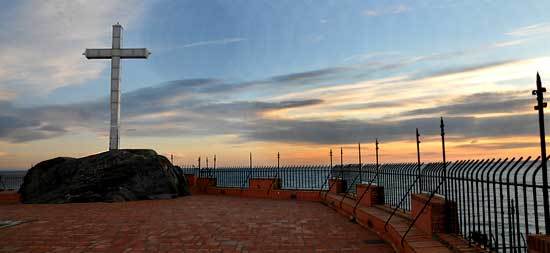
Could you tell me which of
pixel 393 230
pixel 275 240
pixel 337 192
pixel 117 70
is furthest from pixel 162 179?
pixel 393 230

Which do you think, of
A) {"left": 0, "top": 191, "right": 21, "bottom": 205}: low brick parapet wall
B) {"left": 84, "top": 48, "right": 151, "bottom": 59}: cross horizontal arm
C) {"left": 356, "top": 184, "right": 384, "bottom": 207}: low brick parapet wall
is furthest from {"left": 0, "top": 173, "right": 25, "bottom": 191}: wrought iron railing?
{"left": 356, "top": 184, "right": 384, "bottom": 207}: low brick parapet wall

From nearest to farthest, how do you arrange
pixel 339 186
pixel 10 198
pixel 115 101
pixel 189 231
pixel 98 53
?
pixel 189 231
pixel 339 186
pixel 10 198
pixel 115 101
pixel 98 53

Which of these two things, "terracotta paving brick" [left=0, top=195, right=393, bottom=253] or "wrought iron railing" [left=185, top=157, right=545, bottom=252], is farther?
"terracotta paving brick" [left=0, top=195, right=393, bottom=253]

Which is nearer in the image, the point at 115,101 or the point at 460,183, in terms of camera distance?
the point at 460,183

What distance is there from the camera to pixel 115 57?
21.0m

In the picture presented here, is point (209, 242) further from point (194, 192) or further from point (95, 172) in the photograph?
point (194, 192)

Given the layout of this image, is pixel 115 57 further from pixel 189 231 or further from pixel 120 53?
pixel 189 231

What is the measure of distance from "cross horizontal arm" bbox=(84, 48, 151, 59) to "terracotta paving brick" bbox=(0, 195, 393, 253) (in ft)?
30.9

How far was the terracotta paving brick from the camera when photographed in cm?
786

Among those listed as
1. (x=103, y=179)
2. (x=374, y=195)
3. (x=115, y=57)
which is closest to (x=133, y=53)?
(x=115, y=57)

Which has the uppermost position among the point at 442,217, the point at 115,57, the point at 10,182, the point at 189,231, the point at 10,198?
the point at 115,57

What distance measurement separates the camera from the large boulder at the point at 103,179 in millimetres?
17453

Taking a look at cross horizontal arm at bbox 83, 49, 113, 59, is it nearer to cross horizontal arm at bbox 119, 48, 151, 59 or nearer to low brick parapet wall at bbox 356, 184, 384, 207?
cross horizontal arm at bbox 119, 48, 151, 59

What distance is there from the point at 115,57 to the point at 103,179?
6.69 metres
